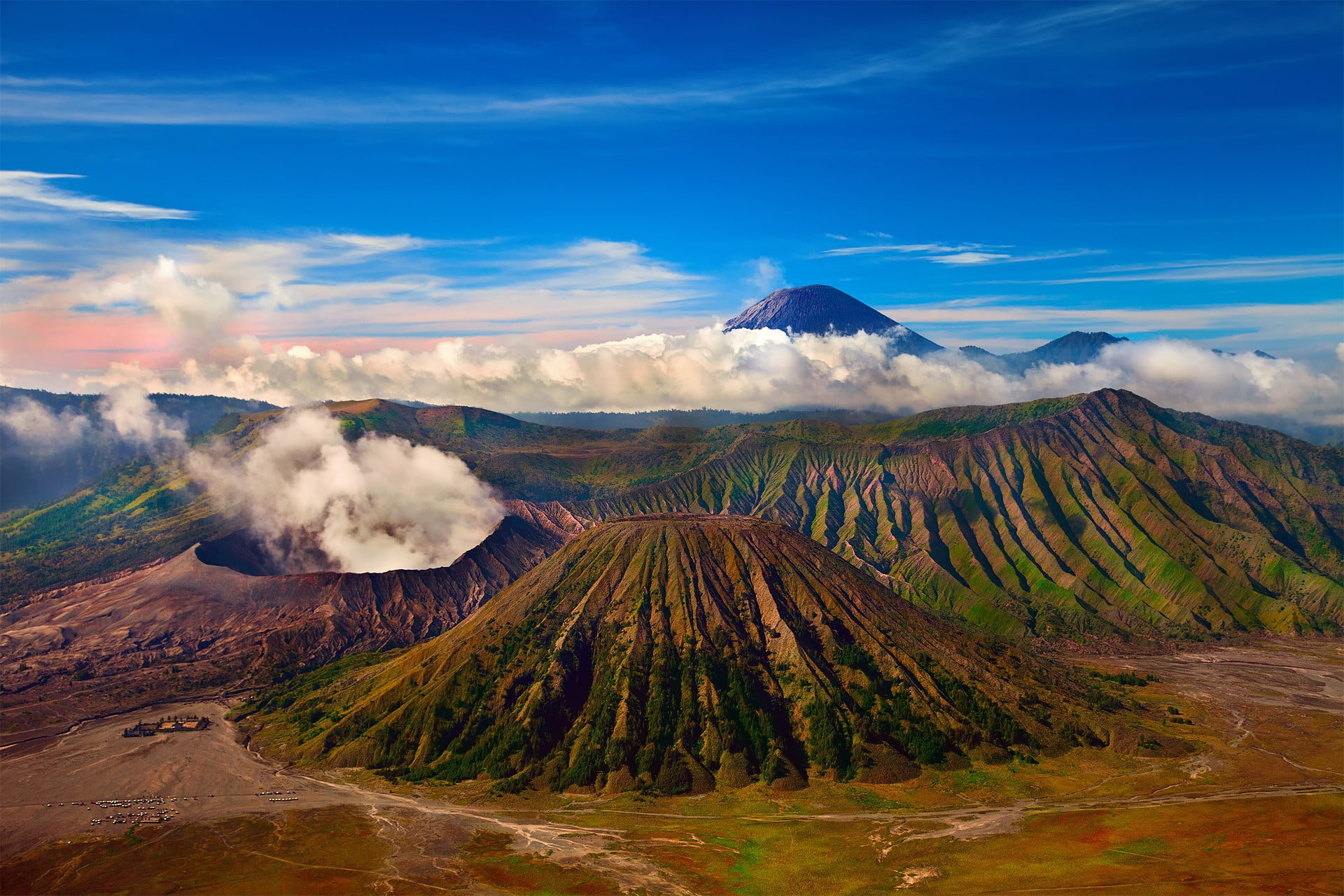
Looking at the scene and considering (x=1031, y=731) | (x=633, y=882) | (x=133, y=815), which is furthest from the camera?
(x=1031, y=731)

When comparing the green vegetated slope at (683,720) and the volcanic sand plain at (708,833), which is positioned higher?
the green vegetated slope at (683,720)

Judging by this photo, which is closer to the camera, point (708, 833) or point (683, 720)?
point (708, 833)

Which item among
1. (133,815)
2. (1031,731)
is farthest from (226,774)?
(1031,731)

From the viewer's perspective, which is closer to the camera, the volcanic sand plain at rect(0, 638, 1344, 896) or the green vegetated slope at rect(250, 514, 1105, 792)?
the volcanic sand plain at rect(0, 638, 1344, 896)

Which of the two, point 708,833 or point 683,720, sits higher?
point 683,720

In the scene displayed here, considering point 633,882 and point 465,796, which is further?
point 465,796

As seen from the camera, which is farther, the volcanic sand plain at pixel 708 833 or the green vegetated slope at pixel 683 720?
the green vegetated slope at pixel 683 720

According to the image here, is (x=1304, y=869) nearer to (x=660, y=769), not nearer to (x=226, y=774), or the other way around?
(x=660, y=769)

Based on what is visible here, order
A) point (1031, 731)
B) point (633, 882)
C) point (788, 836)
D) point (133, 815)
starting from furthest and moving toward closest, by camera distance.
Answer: point (1031, 731) < point (133, 815) < point (788, 836) < point (633, 882)
